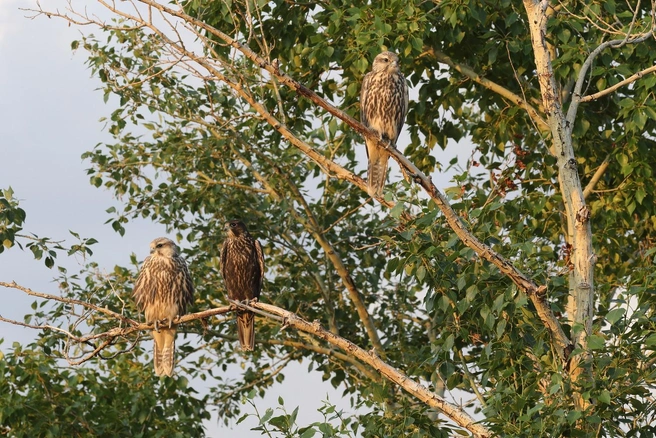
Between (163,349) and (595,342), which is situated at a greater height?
(163,349)

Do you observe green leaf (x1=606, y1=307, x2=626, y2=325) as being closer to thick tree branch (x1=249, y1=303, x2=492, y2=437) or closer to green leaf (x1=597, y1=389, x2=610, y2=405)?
green leaf (x1=597, y1=389, x2=610, y2=405)

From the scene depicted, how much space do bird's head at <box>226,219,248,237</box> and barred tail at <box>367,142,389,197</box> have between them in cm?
189

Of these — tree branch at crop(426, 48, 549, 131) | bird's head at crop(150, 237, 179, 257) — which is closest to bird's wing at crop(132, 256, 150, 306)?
bird's head at crop(150, 237, 179, 257)

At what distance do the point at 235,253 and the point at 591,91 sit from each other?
12.7ft

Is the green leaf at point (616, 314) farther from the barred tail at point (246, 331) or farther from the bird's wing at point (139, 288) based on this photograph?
the barred tail at point (246, 331)

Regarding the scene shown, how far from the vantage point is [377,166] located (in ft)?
25.2

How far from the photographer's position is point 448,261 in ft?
19.5

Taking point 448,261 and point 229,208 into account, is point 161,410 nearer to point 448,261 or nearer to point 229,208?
point 229,208

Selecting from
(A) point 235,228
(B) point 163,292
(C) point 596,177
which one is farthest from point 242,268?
(C) point 596,177

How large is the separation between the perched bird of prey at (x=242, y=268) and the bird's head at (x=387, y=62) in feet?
6.88

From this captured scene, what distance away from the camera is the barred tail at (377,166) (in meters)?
7.51

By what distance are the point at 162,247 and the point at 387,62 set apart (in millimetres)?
2415

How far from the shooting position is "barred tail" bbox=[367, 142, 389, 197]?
7512mm

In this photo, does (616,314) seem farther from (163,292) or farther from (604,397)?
(163,292)
